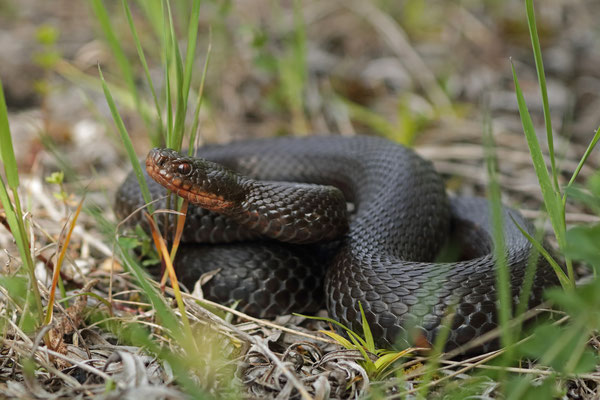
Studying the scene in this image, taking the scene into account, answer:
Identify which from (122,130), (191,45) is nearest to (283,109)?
(191,45)

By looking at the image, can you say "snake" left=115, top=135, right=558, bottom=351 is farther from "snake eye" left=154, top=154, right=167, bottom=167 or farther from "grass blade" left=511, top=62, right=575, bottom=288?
"grass blade" left=511, top=62, right=575, bottom=288

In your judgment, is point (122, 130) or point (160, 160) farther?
point (160, 160)

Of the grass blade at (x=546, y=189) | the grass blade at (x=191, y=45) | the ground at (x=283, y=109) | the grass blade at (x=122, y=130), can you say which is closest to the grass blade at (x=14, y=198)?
the ground at (x=283, y=109)

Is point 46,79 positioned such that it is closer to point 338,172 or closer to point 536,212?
point 338,172

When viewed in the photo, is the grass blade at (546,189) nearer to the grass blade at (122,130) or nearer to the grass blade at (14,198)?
the grass blade at (122,130)

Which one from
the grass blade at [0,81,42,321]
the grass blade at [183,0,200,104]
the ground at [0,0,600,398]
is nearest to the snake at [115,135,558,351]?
the ground at [0,0,600,398]

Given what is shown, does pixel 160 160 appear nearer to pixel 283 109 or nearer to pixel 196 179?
pixel 196 179

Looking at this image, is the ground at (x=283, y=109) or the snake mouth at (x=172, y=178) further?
the snake mouth at (x=172, y=178)
